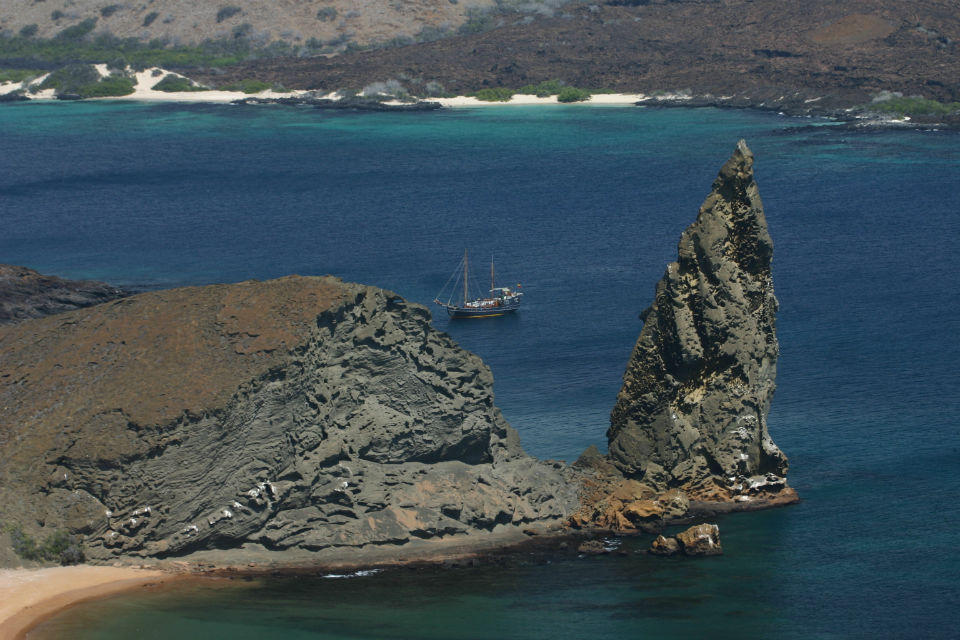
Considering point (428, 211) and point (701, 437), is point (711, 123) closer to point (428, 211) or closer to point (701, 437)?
point (428, 211)

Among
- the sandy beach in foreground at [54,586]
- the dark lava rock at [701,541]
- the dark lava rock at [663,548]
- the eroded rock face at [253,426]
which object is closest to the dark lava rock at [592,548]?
the dark lava rock at [663,548]

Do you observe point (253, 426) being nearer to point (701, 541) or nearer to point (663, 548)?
point (663, 548)

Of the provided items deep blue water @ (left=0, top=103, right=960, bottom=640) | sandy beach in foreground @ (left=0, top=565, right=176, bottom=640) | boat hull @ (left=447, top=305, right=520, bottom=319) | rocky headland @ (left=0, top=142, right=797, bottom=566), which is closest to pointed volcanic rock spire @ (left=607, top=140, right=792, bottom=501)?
rocky headland @ (left=0, top=142, right=797, bottom=566)

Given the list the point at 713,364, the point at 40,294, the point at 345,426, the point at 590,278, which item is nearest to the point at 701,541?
the point at 713,364

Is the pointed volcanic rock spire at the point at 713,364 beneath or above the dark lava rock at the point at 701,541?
above

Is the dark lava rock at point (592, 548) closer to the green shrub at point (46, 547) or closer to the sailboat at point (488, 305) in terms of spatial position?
the green shrub at point (46, 547)

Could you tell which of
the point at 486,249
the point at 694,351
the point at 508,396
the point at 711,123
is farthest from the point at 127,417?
the point at 711,123
